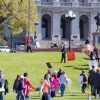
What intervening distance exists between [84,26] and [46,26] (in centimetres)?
671

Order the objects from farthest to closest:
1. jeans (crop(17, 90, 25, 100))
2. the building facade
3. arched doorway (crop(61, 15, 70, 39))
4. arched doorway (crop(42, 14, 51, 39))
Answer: arched doorway (crop(61, 15, 70, 39)), arched doorway (crop(42, 14, 51, 39)), the building facade, jeans (crop(17, 90, 25, 100))

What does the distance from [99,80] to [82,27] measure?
237 feet

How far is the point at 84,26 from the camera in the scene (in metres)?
103

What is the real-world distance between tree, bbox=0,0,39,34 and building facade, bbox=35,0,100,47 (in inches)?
770

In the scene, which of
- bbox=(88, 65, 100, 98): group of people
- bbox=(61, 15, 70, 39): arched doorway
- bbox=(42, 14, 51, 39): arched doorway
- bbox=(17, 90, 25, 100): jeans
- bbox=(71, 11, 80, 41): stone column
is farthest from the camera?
bbox=(61, 15, 70, 39): arched doorway

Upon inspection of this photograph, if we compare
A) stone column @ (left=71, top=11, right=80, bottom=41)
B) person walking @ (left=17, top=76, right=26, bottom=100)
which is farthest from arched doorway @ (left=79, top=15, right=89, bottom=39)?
person walking @ (left=17, top=76, right=26, bottom=100)

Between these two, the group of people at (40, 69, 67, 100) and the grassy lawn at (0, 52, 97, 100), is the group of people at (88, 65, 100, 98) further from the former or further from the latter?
the grassy lawn at (0, 52, 97, 100)

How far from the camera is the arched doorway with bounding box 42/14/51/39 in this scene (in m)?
101

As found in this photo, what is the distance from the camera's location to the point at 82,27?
10388cm

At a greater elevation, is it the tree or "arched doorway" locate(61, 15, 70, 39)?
the tree

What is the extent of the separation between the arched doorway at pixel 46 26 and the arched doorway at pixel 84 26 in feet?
19.0

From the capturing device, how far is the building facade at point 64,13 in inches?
3868

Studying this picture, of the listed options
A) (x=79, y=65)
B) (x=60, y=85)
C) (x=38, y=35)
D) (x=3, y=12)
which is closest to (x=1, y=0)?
(x=3, y=12)

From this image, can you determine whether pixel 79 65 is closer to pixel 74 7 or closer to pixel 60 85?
pixel 60 85
